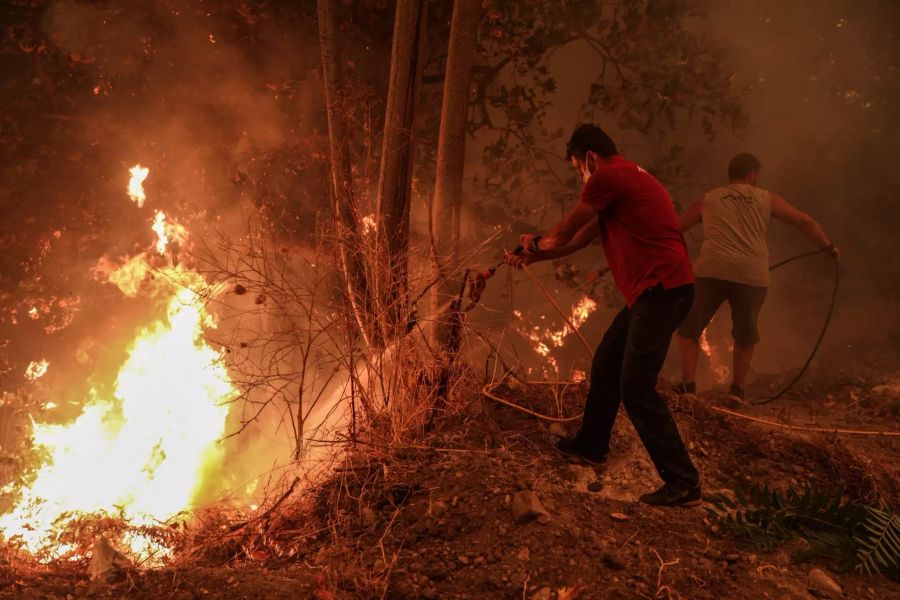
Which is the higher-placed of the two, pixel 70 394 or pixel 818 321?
pixel 70 394

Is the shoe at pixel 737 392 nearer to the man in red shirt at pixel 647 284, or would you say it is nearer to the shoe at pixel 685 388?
the shoe at pixel 685 388

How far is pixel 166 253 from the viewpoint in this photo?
877 centimetres

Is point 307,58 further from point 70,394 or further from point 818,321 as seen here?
point 818,321

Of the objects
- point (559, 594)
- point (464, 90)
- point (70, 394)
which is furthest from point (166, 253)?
point (559, 594)

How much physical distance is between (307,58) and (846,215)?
675 centimetres

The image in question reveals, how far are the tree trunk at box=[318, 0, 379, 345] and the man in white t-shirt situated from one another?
2612 mm

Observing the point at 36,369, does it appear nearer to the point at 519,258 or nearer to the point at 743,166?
the point at 519,258

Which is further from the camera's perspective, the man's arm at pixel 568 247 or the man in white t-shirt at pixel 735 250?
the man in white t-shirt at pixel 735 250

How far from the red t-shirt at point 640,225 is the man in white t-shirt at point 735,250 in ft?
6.38

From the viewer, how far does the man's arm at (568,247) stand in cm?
365

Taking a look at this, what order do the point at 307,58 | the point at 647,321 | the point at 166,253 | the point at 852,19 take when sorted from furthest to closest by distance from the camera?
→ the point at 166,253 → the point at 852,19 → the point at 307,58 → the point at 647,321

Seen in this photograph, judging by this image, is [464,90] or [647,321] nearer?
[647,321]

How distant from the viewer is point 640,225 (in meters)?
3.37

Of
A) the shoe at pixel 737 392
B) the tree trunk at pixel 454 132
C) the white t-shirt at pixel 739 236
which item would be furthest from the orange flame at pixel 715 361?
the tree trunk at pixel 454 132
